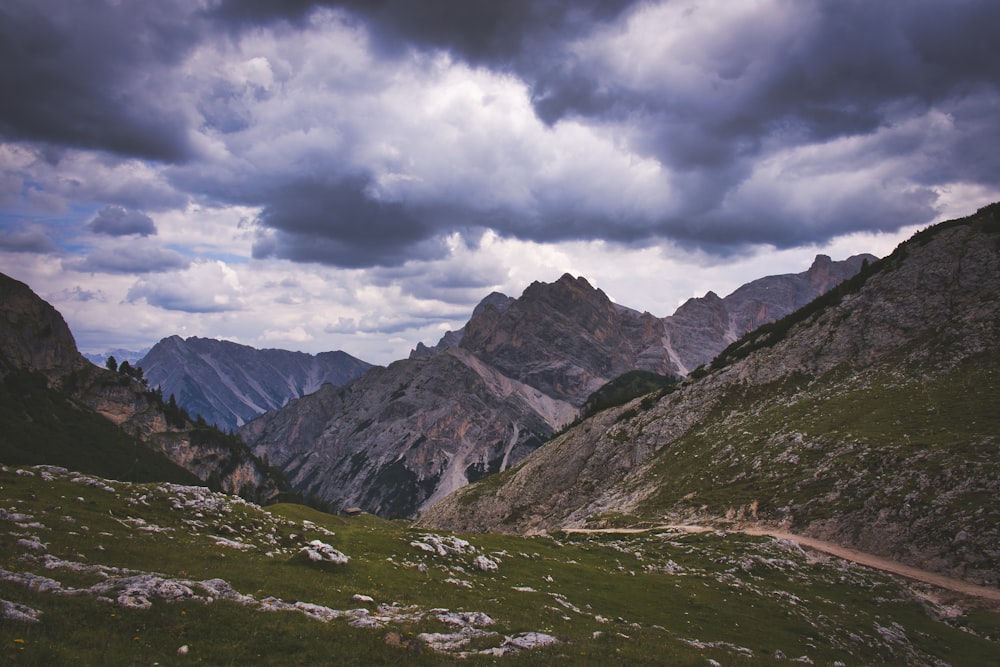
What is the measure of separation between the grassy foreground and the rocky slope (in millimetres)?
12530

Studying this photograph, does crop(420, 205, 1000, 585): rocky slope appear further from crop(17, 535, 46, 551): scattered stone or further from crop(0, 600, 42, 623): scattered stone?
crop(17, 535, 46, 551): scattered stone

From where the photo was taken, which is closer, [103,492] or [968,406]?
[103,492]

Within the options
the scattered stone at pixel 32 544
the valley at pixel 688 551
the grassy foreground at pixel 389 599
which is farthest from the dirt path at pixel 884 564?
the scattered stone at pixel 32 544

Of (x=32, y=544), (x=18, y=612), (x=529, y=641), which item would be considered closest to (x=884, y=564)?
(x=529, y=641)

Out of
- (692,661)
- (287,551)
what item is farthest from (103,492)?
(692,661)

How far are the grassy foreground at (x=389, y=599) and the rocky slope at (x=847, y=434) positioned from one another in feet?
41.1

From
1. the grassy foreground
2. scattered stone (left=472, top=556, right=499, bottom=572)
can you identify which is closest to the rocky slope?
the grassy foreground

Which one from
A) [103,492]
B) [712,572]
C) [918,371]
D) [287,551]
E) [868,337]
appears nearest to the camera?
[287,551]

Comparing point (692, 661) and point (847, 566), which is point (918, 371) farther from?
point (692, 661)

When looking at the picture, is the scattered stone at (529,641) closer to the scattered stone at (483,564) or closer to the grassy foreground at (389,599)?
the grassy foreground at (389,599)

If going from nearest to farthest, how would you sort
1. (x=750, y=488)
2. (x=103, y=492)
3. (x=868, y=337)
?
(x=103, y=492), (x=750, y=488), (x=868, y=337)

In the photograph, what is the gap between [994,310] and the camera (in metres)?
84.1

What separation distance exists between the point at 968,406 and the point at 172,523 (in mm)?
87490

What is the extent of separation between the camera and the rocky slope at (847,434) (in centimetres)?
5553
